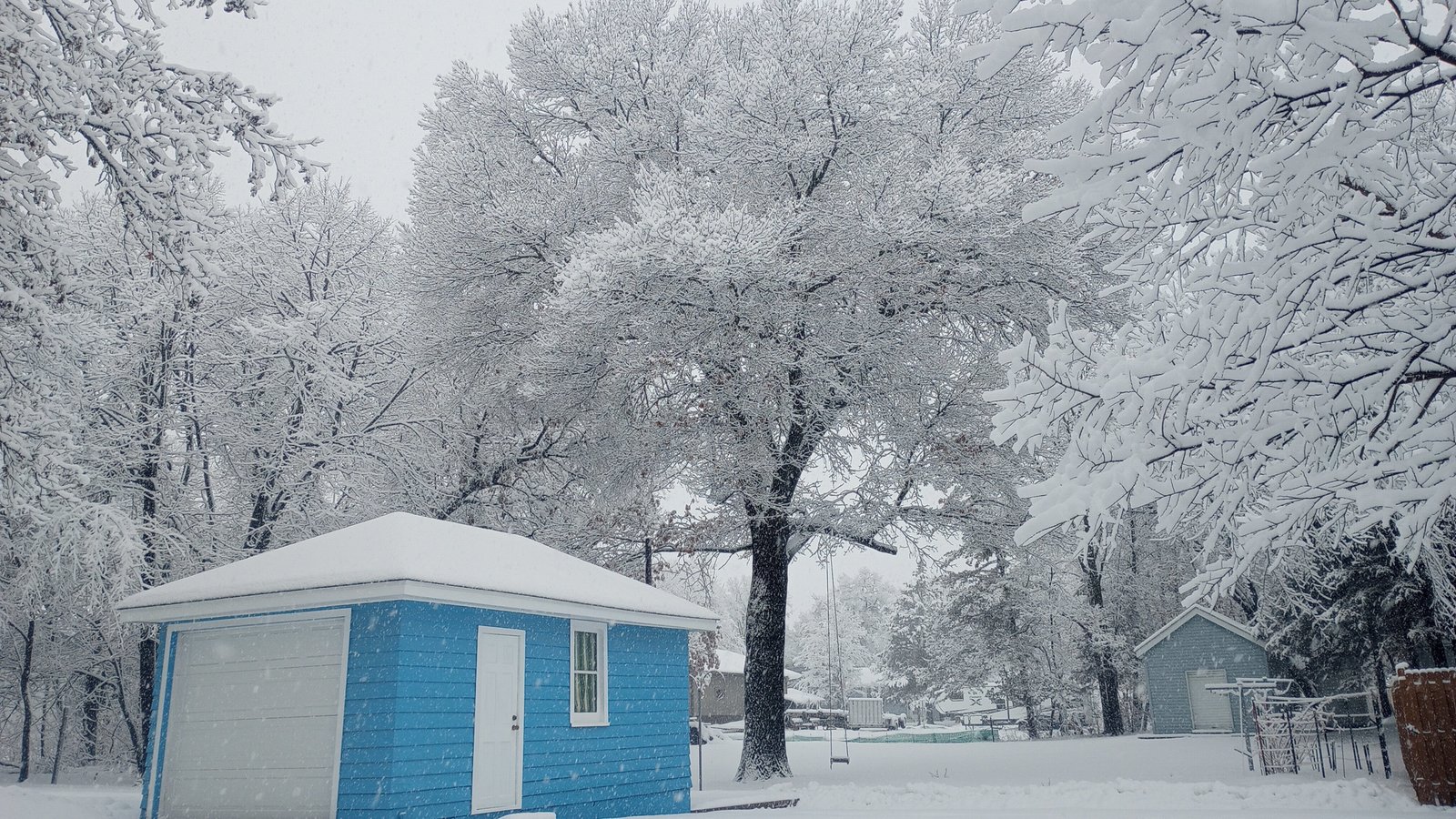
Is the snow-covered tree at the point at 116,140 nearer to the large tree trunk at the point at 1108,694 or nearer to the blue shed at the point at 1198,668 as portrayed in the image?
the blue shed at the point at 1198,668

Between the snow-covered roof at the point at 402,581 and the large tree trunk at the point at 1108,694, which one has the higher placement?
the snow-covered roof at the point at 402,581

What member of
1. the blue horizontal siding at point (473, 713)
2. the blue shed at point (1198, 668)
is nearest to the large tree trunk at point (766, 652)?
the blue horizontal siding at point (473, 713)

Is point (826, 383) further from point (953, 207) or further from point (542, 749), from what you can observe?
point (542, 749)

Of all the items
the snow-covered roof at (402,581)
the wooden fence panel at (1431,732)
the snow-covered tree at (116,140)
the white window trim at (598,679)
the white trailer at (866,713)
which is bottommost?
the white trailer at (866,713)

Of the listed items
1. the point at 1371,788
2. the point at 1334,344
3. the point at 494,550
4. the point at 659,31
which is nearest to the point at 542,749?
the point at 494,550

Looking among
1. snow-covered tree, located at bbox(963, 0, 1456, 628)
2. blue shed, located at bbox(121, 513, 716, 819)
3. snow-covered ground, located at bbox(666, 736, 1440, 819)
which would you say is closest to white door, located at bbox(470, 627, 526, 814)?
blue shed, located at bbox(121, 513, 716, 819)

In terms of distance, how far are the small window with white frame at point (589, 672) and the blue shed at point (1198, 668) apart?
24.4 meters

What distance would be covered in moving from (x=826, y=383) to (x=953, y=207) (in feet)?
11.2

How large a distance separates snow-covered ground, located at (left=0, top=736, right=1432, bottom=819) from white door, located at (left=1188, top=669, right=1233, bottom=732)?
1113cm

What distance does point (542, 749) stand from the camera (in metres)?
11.5

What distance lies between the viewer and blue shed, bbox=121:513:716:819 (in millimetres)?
10023

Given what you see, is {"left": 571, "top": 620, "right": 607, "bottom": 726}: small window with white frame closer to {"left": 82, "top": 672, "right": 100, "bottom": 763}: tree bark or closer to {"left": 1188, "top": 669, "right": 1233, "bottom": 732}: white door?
{"left": 82, "top": 672, "right": 100, "bottom": 763}: tree bark

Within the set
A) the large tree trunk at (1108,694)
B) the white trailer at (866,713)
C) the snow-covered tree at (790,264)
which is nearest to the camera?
the snow-covered tree at (790,264)

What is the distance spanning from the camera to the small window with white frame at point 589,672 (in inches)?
485
